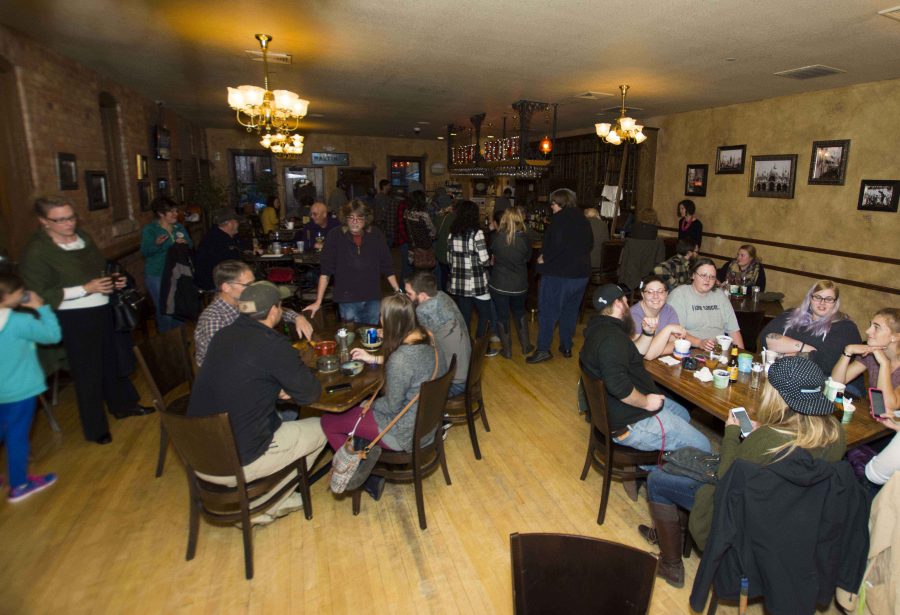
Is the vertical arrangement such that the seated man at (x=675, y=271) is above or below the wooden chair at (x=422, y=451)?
above

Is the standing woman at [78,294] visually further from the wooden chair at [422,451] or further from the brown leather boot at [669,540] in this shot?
the brown leather boot at [669,540]

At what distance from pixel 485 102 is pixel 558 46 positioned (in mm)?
3387

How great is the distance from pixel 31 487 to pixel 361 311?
8.58ft

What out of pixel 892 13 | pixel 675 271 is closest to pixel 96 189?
pixel 675 271

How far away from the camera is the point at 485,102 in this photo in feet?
25.6

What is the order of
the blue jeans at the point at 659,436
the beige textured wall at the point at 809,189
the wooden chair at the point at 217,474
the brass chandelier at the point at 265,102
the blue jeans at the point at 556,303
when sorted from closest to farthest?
the wooden chair at the point at 217,474, the blue jeans at the point at 659,436, the brass chandelier at the point at 265,102, the blue jeans at the point at 556,303, the beige textured wall at the point at 809,189

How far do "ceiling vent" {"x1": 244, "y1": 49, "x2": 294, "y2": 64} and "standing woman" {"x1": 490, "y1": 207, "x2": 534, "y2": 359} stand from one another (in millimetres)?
2731

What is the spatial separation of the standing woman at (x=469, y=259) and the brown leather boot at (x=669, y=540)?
2840 millimetres

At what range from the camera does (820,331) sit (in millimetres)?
3283

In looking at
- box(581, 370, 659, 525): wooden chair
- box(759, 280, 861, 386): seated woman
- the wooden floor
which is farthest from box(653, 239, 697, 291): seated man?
box(581, 370, 659, 525): wooden chair

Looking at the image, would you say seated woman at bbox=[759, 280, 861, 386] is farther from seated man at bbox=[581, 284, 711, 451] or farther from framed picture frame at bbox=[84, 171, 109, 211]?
framed picture frame at bbox=[84, 171, 109, 211]

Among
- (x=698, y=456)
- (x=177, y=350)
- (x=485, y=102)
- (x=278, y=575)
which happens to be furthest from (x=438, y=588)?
(x=485, y=102)

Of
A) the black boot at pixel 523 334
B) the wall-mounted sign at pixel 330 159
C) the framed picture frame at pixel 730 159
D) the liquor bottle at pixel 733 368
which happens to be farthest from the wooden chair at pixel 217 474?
the wall-mounted sign at pixel 330 159

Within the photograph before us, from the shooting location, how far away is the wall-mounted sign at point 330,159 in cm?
1434
